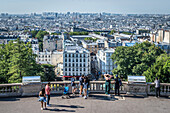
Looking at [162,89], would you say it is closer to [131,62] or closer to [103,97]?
[103,97]

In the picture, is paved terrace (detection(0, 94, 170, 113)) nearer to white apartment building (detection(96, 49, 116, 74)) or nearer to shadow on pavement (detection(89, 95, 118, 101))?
→ shadow on pavement (detection(89, 95, 118, 101))

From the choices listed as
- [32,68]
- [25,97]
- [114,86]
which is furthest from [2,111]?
[32,68]

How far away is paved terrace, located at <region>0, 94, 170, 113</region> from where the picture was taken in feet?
47.5

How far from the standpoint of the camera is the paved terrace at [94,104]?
1447 cm

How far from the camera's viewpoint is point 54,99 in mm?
16344

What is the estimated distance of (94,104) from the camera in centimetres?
1532

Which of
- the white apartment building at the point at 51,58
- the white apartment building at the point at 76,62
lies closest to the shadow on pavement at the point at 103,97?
the white apartment building at the point at 76,62

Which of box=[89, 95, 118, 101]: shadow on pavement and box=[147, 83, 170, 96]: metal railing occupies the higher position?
box=[147, 83, 170, 96]: metal railing

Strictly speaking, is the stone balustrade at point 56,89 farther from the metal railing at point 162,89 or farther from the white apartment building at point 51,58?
the white apartment building at point 51,58

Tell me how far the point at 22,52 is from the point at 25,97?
727 inches

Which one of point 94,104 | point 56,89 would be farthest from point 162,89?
point 56,89

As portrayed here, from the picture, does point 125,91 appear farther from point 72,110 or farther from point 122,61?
point 122,61

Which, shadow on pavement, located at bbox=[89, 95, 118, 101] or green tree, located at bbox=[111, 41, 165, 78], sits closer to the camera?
shadow on pavement, located at bbox=[89, 95, 118, 101]

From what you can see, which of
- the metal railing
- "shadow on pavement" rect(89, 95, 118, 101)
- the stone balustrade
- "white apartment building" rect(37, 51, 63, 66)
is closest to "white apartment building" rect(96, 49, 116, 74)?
"white apartment building" rect(37, 51, 63, 66)
